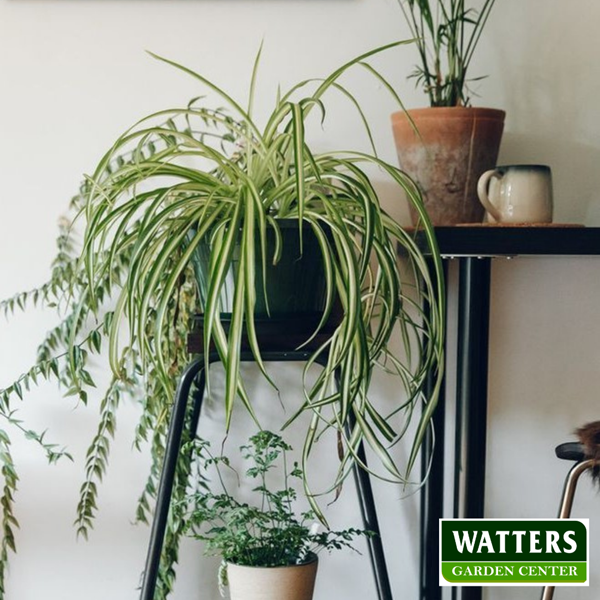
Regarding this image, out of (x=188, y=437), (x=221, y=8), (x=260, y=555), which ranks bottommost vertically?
(x=260, y=555)

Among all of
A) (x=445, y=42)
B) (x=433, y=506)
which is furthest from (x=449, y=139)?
(x=433, y=506)

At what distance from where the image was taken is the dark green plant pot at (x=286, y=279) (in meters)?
1.27

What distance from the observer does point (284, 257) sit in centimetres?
128

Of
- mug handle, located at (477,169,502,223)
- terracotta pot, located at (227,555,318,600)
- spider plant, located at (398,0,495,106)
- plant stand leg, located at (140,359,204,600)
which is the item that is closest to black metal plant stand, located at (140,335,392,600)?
plant stand leg, located at (140,359,204,600)

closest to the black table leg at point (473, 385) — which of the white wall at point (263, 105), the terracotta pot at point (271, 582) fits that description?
the white wall at point (263, 105)

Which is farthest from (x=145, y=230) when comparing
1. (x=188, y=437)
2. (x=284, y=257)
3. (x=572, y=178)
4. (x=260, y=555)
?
(x=572, y=178)

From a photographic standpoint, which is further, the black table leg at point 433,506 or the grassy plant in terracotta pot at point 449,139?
the black table leg at point 433,506

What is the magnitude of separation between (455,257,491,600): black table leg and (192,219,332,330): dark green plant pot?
28cm

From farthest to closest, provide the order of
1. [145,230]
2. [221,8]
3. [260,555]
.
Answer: [221,8], [260,555], [145,230]

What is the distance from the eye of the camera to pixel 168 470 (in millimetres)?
1352

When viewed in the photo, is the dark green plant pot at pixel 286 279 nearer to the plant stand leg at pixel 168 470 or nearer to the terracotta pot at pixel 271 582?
the plant stand leg at pixel 168 470

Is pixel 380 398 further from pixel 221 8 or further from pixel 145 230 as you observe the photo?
pixel 221 8

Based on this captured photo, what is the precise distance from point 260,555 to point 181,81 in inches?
31.2

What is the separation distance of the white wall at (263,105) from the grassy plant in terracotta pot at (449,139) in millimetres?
115
